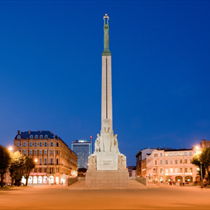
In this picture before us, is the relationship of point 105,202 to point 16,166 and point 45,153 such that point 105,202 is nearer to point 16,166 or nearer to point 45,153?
point 16,166

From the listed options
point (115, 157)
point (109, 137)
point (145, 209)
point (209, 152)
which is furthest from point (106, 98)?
point (145, 209)

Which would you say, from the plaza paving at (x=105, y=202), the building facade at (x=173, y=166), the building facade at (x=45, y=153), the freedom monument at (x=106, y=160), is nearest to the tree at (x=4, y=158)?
the freedom monument at (x=106, y=160)

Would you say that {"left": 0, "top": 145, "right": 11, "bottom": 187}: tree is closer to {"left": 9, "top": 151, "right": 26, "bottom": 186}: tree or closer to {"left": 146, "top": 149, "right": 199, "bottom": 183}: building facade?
{"left": 9, "top": 151, "right": 26, "bottom": 186}: tree

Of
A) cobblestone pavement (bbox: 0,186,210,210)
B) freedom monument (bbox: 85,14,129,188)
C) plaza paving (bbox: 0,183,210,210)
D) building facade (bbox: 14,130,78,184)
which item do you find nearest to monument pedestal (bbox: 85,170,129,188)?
freedom monument (bbox: 85,14,129,188)

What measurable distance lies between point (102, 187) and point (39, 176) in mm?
61635

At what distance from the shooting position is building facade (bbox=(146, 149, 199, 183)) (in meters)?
103

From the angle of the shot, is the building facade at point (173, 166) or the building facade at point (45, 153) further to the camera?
the building facade at point (173, 166)

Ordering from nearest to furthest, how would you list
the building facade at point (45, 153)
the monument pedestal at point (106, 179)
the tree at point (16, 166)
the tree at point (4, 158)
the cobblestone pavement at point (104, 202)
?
the cobblestone pavement at point (104, 202)
the monument pedestal at point (106, 179)
the tree at point (4, 158)
the tree at point (16, 166)
the building facade at point (45, 153)

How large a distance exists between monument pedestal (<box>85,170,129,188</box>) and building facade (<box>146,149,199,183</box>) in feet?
211

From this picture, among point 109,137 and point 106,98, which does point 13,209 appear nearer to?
point 109,137

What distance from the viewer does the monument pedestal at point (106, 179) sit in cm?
4225

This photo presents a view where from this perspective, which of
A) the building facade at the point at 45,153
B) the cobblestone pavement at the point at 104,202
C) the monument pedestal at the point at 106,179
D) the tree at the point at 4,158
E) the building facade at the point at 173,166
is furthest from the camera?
the building facade at the point at 173,166

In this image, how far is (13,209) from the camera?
615 inches

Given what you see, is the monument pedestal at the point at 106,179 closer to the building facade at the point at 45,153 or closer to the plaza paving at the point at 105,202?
the plaza paving at the point at 105,202
